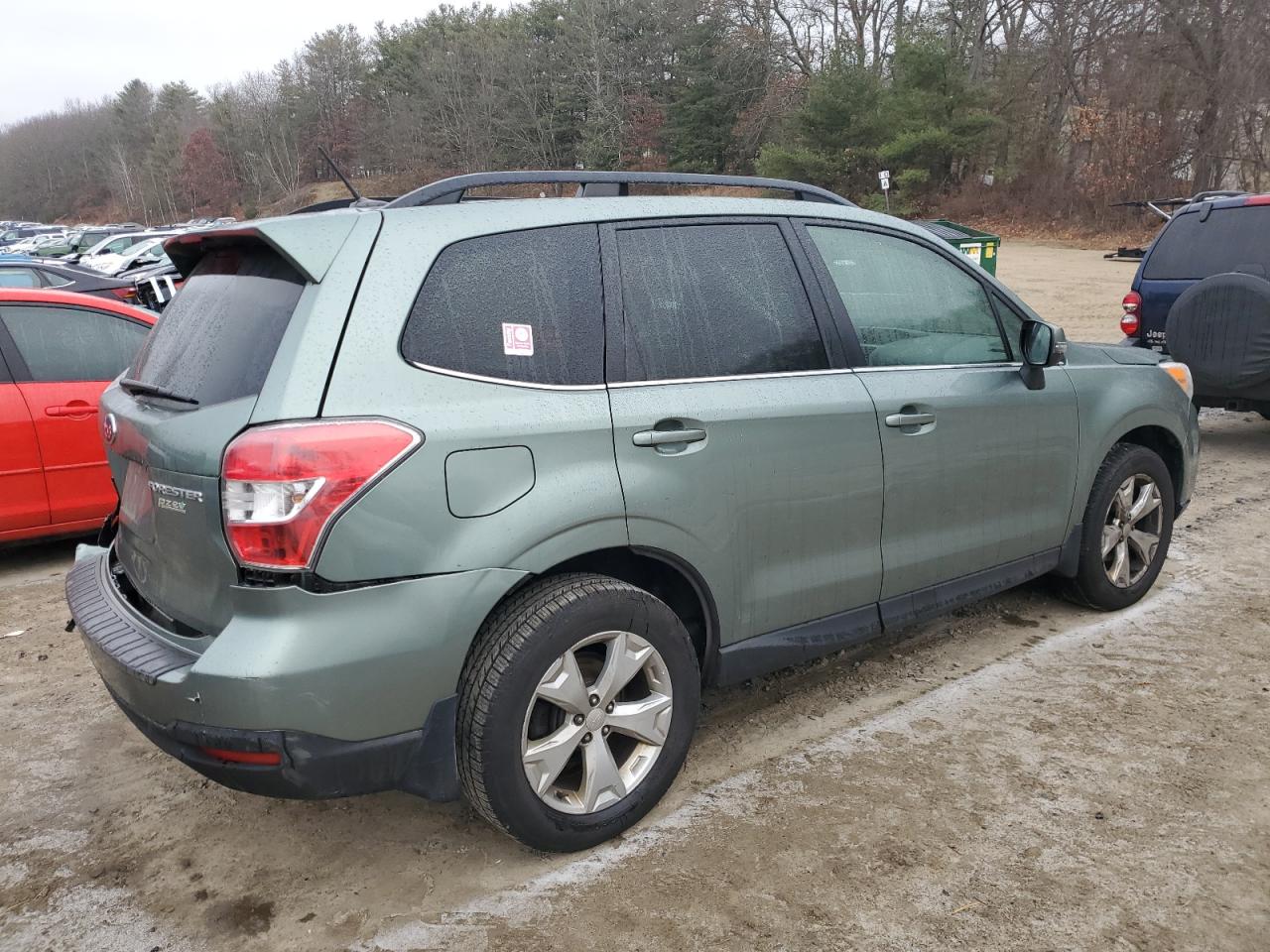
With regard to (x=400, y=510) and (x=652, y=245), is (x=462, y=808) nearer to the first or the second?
(x=400, y=510)

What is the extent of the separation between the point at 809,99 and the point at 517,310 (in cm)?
4172

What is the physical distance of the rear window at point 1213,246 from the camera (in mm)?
7172

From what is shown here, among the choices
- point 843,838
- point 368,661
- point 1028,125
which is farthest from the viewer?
point 1028,125

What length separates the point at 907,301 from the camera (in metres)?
3.63

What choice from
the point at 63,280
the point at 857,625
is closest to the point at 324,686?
the point at 857,625

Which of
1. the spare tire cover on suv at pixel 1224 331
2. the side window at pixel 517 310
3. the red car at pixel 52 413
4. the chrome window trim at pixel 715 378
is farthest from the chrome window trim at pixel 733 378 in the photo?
the spare tire cover on suv at pixel 1224 331

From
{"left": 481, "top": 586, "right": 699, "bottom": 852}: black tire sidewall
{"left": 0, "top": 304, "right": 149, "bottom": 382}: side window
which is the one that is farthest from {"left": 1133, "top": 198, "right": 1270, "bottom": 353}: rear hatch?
{"left": 0, "top": 304, "right": 149, "bottom": 382}: side window

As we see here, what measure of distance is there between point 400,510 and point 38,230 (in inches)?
2220

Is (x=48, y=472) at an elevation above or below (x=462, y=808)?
above

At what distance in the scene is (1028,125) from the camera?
38.1 m

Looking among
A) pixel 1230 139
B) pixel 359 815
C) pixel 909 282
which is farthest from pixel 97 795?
pixel 1230 139

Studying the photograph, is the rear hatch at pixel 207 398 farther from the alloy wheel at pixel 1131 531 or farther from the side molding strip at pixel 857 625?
the alloy wheel at pixel 1131 531

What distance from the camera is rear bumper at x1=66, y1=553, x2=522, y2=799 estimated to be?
7.39ft

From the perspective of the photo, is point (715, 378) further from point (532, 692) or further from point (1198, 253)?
point (1198, 253)
